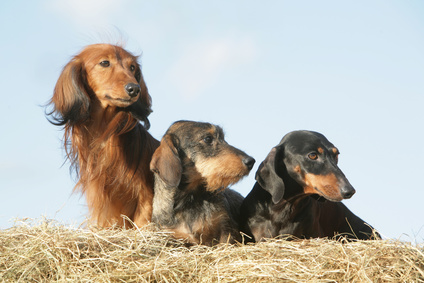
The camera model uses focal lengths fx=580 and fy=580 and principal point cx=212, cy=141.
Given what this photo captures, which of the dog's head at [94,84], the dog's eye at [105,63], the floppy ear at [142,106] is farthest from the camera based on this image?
the floppy ear at [142,106]

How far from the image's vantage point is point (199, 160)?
6.50 metres

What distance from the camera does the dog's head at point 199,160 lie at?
6.32 metres

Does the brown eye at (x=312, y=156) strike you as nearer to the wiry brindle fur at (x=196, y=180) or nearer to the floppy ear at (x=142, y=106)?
the wiry brindle fur at (x=196, y=180)

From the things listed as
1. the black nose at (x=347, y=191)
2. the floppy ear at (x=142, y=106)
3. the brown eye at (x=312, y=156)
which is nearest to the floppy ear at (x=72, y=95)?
the floppy ear at (x=142, y=106)

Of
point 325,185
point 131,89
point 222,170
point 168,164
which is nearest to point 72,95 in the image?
point 131,89

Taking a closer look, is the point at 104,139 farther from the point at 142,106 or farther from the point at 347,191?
the point at 347,191

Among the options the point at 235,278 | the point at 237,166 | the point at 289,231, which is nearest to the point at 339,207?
the point at 289,231

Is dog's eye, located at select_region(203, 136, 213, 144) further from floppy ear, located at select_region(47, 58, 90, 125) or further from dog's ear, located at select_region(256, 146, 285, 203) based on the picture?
floppy ear, located at select_region(47, 58, 90, 125)

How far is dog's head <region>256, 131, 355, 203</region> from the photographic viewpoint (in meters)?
6.36

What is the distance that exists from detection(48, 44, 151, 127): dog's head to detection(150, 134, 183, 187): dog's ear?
818 millimetres

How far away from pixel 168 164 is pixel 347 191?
1.96 meters

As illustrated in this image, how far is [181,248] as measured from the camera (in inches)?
238

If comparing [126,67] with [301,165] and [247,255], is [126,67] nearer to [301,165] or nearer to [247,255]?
[301,165]

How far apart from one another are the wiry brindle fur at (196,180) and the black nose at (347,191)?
3.38 ft
